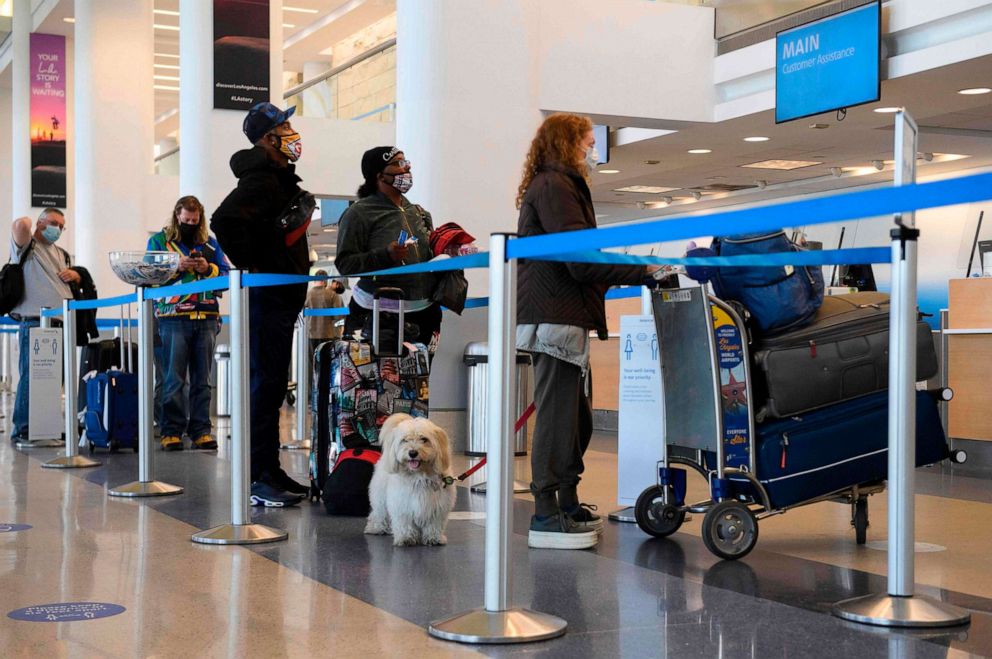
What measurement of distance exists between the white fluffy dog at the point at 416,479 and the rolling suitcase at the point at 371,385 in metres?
0.66

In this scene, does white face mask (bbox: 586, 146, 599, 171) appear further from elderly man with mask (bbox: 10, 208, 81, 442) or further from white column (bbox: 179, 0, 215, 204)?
white column (bbox: 179, 0, 215, 204)

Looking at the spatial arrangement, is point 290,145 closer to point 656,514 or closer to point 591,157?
point 591,157

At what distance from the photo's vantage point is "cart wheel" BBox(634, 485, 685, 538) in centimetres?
450

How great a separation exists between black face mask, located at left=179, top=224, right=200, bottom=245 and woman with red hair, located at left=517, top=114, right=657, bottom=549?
4.00m

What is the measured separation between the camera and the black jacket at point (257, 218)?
5.16m

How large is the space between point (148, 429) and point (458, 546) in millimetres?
2019

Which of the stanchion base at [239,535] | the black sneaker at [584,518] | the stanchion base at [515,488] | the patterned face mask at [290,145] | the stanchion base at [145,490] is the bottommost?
the stanchion base at [515,488]

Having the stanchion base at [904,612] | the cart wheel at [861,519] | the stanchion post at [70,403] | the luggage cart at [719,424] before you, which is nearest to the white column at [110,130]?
the stanchion post at [70,403]

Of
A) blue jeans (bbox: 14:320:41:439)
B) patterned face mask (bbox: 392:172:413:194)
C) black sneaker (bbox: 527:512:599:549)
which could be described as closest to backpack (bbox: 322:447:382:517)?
black sneaker (bbox: 527:512:599:549)

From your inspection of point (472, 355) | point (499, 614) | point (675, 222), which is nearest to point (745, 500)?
point (499, 614)

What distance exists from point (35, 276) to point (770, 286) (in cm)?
600

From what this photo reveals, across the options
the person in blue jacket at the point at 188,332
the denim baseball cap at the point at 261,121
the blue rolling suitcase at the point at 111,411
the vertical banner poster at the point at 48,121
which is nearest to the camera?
the denim baseball cap at the point at 261,121

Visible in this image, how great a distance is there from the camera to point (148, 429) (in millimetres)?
5648

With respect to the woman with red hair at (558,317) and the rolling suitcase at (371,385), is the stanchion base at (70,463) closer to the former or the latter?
the rolling suitcase at (371,385)
